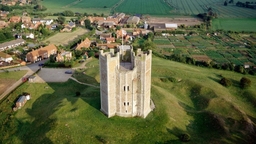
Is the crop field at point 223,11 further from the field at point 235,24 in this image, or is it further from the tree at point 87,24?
the tree at point 87,24

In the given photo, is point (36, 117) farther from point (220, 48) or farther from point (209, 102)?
point (220, 48)

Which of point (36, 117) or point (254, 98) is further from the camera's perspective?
point (254, 98)

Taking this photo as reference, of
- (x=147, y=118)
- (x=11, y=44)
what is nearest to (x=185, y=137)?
(x=147, y=118)

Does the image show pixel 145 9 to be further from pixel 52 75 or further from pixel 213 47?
pixel 52 75

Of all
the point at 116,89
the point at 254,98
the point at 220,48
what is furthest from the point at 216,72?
the point at 116,89

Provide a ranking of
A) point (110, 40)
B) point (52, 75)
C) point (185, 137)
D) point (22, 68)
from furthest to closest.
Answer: point (110, 40) < point (22, 68) < point (52, 75) < point (185, 137)

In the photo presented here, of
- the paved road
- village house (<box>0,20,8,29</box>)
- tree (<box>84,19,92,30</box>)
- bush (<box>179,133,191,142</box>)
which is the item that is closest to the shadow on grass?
the paved road
